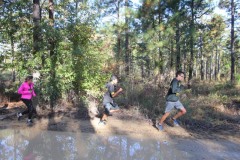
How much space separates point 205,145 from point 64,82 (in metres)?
5.75

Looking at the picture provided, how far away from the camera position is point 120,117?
28.1 ft

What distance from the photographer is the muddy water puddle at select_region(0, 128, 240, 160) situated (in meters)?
5.21

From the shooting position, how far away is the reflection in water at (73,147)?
5.21 m

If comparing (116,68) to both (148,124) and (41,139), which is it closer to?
(148,124)

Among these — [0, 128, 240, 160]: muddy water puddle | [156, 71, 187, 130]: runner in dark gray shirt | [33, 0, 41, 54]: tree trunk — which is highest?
[33, 0, 41, 54]: tree trunk

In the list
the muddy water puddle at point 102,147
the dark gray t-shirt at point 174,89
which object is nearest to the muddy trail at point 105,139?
the muddy water puddle at point 102,147

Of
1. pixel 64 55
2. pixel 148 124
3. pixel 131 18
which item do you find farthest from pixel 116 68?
pixel 131 18

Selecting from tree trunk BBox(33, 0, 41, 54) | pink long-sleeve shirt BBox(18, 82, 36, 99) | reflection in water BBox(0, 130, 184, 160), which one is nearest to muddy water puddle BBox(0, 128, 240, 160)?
reflection in water BBox(0, 130, 184, 160)

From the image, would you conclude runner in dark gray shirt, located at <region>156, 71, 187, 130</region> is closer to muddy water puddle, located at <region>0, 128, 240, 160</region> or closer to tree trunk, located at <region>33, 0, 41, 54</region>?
muddy water puddle, located at <region>0, 128, 240, 160</region>

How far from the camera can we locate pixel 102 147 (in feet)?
19.2

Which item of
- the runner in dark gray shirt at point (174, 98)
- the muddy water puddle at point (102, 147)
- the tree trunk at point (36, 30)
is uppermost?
the tree trunk at point (36, 30)

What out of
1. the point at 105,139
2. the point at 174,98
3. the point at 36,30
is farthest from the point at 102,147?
the point at 36,30

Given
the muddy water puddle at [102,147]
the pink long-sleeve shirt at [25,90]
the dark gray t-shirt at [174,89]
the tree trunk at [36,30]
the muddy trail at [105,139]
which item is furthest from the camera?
the tree trunk at [36,30]

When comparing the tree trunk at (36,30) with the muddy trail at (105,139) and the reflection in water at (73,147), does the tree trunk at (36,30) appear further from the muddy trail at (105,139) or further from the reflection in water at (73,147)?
the reflection in water at (73,147)
